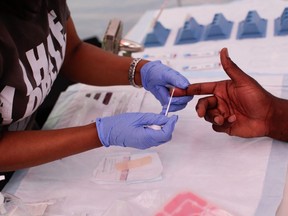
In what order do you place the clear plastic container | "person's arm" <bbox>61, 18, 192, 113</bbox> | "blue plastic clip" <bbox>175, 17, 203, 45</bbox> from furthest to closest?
"blue plastic clip" <bbox>175, 17, 203, 45</bbox>, "person's arm" <bbox>61, 18, 192, 113</bbox>, the clear plastic container

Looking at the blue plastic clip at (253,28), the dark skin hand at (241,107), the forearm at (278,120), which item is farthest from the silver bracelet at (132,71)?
the blue plastic clip at (253,28)

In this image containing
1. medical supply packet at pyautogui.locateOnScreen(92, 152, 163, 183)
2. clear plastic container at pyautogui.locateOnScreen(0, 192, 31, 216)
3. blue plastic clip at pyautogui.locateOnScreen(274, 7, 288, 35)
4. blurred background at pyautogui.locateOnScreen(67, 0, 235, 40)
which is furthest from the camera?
blurred background at pyautogui.locateOnScreen(67, 0, 235, 40)

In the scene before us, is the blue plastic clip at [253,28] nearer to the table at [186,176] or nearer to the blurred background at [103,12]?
the table at [186,176]

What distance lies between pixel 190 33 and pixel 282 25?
35cm

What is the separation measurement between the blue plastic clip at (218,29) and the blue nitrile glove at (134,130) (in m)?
0.75

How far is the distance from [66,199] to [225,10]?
1148mm

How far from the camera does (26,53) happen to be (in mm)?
926

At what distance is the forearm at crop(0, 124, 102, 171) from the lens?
0.92 m

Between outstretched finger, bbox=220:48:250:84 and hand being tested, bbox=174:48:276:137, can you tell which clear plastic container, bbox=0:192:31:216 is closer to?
hand being tested, bbox=174:48:276:137

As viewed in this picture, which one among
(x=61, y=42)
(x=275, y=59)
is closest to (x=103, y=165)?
(x=61, y=42)

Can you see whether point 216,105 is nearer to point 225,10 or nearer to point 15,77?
point 15,77

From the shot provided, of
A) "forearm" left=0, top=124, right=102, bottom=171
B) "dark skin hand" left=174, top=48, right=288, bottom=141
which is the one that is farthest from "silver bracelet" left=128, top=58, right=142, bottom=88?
"forearm" left=0, top=124, right=102, bottom=171

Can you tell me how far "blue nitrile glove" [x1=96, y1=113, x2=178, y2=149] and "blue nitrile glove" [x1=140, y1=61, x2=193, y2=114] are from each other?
0.11 meters

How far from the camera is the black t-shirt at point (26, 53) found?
871 millimetres
